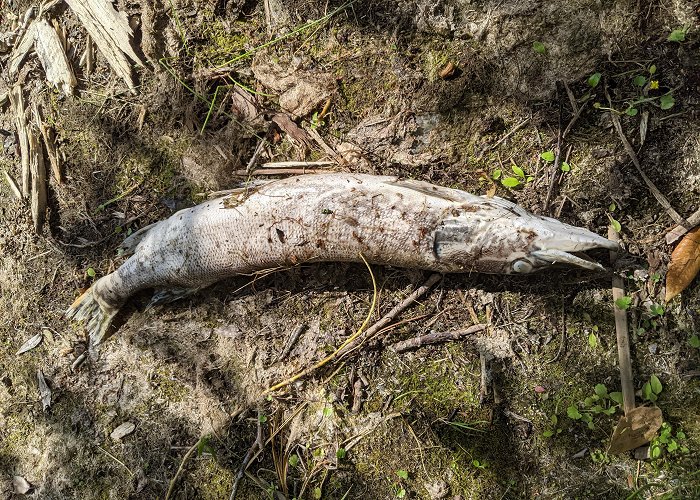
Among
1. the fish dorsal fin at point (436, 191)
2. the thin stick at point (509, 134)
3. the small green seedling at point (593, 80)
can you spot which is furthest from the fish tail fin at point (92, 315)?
the small green seedling at point (593, 80)

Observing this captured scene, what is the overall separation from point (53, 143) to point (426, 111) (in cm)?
324

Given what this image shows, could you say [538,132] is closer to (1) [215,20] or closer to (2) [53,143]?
(1) [215,20]

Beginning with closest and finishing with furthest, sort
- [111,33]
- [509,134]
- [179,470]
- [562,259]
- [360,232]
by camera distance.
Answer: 1. [562,259]
2. [360,232]
3. [509,134]
4. [179,470]
5. [111,33]

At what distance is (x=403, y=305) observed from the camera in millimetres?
3871

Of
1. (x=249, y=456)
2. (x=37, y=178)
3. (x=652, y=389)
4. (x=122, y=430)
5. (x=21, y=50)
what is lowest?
(x=249, y=456)

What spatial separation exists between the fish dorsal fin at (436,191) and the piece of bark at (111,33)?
2.45m

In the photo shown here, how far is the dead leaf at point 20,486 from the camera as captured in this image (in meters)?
4.25

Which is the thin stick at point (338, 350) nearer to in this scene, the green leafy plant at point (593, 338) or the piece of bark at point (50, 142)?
the green leafy plant at point (593, 338)

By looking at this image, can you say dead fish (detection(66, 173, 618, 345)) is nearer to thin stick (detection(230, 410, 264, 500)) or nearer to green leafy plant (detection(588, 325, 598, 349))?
green leafy plant (detection(588, 325, 598, 349))

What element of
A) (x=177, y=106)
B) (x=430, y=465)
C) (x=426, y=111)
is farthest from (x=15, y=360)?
(x=426, y=111)

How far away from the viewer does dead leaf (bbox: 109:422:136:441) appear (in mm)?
4141

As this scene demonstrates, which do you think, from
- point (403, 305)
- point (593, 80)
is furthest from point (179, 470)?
point (593, 80)

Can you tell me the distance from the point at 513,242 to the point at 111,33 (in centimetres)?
368

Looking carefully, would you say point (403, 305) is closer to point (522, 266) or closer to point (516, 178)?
point (522, 266)
